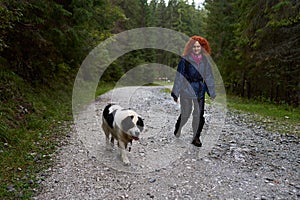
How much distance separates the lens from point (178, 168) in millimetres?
4906

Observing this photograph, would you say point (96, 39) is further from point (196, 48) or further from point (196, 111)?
point (196, 111)

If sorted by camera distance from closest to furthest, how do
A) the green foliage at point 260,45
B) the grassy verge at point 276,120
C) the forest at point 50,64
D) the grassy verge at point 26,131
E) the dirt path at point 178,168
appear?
1. the dirt path at point 178,168
2. the grassy verge at point 26,131
3. the forest at point 50,64
4. the grassy verge at point 276,120
5. the green foliage at point 260,45

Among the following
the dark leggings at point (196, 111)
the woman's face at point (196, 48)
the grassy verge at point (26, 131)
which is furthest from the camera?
the dark leggings at point (196, 111)

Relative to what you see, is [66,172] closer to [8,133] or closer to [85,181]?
[85,181]

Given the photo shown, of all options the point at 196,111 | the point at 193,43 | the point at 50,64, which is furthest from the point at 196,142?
the point at 50,64

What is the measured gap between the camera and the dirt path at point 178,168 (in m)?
3.96

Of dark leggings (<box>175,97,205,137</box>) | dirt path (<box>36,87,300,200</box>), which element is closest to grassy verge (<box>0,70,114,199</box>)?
dirt path (<box>36,87,300,200</box>)

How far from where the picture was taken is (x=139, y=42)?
110 ft

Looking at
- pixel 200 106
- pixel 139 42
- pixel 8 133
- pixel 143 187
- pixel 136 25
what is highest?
pixel 136 25

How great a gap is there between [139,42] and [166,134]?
27.8 m

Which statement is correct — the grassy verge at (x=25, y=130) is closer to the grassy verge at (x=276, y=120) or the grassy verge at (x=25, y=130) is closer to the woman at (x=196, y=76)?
the woman at (x=196, y=76)

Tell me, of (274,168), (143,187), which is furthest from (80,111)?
(274,168)

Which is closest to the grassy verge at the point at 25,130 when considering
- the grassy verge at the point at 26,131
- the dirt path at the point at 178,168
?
the grassy verge at the point at 26,131

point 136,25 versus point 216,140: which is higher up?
point 136,25
